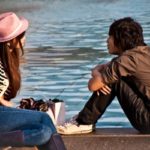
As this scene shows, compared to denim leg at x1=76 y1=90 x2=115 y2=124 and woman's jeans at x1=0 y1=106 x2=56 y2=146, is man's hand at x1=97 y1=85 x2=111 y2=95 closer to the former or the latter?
denim leg at x1=76 y1=90 x2=115 y2=124

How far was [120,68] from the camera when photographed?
551cm

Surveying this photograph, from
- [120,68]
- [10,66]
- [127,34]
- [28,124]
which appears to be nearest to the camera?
[28,124]

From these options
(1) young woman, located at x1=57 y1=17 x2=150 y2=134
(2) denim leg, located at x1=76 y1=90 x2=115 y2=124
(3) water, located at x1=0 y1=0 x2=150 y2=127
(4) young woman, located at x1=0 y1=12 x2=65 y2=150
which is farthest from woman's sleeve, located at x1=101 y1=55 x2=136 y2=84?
(3) water, located at x1=0 y1=0 x2=150 y2=127

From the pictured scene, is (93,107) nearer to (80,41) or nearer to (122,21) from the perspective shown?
(122,21)

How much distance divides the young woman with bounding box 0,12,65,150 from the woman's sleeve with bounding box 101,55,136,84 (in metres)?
0.78

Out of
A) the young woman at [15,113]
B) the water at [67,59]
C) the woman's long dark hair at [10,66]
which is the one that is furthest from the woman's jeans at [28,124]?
the water at [67,59]

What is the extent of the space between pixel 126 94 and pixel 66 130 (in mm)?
621

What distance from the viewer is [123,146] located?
5.60 metres

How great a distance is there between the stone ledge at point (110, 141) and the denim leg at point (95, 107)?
14 centimetres

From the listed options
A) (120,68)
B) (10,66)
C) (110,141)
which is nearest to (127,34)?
(120,68)

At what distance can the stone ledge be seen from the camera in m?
5.57

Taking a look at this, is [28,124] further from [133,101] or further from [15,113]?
[133,101]

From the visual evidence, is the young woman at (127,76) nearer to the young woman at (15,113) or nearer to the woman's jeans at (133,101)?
the woman's jeans at (133,101)

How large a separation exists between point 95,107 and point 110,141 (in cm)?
30
